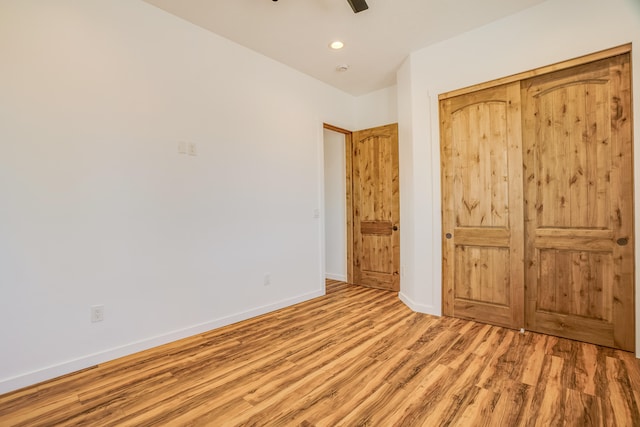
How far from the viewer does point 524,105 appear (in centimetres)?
280

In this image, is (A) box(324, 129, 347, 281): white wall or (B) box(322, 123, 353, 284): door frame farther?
(A) box(324, 129, 347, 281): white wall

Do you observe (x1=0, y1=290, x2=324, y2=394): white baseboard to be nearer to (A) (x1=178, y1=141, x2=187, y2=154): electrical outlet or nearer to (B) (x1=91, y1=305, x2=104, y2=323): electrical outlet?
(B) (x1=91, y1=305, x2=104, y2=323): electrical outlet

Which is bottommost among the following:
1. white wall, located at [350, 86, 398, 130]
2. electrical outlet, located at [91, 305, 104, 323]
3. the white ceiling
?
electrical outlet, located at [91, 305, 104, 323]

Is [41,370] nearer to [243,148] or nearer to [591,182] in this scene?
[243,148]

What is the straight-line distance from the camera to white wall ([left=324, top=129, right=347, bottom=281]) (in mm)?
4835

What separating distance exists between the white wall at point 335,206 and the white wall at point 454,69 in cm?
124

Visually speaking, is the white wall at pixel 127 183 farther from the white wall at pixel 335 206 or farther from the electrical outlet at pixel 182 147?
the white wall at pixel 335 206

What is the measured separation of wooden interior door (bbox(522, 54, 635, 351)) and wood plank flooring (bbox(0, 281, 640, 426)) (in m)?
0.27

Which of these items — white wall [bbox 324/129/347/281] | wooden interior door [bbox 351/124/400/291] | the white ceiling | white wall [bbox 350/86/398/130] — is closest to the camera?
the white ceiling

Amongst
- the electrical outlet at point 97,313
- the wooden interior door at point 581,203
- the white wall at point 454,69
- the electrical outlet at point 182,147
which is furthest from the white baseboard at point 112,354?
the wooden interior door at point 581,203

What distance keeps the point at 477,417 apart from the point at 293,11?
326cm

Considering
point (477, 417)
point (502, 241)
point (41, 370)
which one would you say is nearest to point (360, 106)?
point (502, 241)

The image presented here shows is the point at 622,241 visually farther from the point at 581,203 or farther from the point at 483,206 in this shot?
the point at 483,206

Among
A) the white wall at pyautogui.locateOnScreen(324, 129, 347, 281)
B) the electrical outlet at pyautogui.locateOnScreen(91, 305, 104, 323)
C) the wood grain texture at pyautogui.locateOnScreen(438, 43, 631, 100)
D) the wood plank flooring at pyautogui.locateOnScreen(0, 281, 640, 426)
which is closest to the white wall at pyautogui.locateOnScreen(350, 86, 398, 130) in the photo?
the white wall at pyautogui.locateOnScreen(324, 129, 347, 281)
